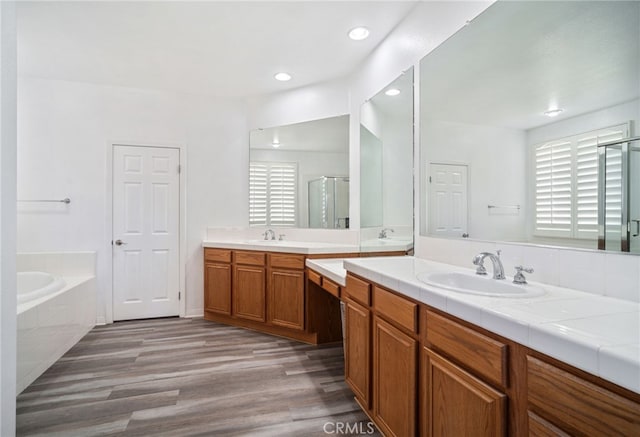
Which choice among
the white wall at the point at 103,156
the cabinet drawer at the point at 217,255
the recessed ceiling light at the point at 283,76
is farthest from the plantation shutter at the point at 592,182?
the white wall at the point at 103,156

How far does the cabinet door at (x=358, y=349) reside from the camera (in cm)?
175

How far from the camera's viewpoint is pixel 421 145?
2.17 meters

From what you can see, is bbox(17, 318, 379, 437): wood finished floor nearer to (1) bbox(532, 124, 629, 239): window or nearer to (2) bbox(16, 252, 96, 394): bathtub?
(2) bbox(16, 252, 96, 394): bathtub

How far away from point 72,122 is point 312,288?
309 cm

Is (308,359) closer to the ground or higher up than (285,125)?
closer to the ground

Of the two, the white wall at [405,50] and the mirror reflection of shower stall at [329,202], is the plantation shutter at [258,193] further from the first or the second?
the white wall at [405,50]

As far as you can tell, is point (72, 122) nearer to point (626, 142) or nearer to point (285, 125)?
point (285, 125)

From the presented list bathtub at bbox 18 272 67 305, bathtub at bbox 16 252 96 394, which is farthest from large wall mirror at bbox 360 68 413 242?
bathtub at bbox 18 272 67 305

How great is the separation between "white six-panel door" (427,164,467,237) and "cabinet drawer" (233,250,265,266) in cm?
173

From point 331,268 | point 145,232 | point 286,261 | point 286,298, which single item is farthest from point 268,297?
point 145,232

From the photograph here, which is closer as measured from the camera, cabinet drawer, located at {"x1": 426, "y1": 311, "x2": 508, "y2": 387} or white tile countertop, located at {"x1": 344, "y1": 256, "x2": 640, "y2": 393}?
white tile countertop, located at {"x1": 344, "y1": 256, "x2": 640, "y2": 393}

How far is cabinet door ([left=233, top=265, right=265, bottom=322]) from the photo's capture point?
10.5 feet

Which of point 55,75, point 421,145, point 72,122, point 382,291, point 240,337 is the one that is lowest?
point 240,337

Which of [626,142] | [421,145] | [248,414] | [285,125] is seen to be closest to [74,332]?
[248,414]
